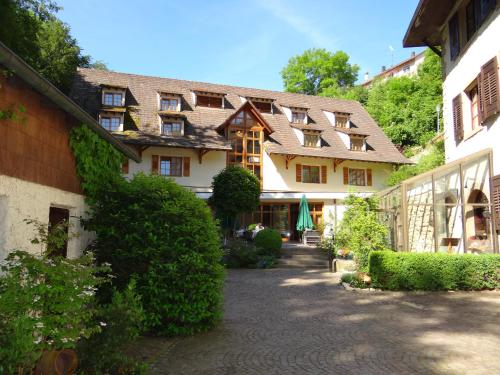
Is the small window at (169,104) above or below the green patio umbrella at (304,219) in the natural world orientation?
above

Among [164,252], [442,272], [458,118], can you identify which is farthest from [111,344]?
[458,118]

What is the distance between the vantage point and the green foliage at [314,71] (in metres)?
46.3

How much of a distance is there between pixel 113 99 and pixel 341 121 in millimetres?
15389

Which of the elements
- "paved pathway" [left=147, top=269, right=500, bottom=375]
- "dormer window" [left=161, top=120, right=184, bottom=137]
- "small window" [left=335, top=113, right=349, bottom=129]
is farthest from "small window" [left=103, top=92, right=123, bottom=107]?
"paved pathway" [left=147, top=269, right=500, bottom=375]

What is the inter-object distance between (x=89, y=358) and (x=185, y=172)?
2015cm

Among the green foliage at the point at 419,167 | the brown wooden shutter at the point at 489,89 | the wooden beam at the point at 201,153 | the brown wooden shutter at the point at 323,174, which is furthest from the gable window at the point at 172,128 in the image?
the brown wooden shutter at the point at 489,89

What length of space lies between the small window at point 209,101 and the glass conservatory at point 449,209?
16.8 metres

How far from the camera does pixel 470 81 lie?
44.9 ft

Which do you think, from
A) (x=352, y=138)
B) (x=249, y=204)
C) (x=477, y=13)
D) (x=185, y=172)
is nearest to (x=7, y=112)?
(x=477, y=13)

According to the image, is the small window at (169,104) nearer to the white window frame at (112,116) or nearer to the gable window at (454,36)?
the white window frame at (112,116)

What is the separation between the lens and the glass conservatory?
12734mm

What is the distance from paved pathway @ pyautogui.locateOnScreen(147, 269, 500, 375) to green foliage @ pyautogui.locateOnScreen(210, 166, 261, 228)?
9.90 m

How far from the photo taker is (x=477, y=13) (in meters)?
12.9

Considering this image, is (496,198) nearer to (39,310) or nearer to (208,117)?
(39,310)
